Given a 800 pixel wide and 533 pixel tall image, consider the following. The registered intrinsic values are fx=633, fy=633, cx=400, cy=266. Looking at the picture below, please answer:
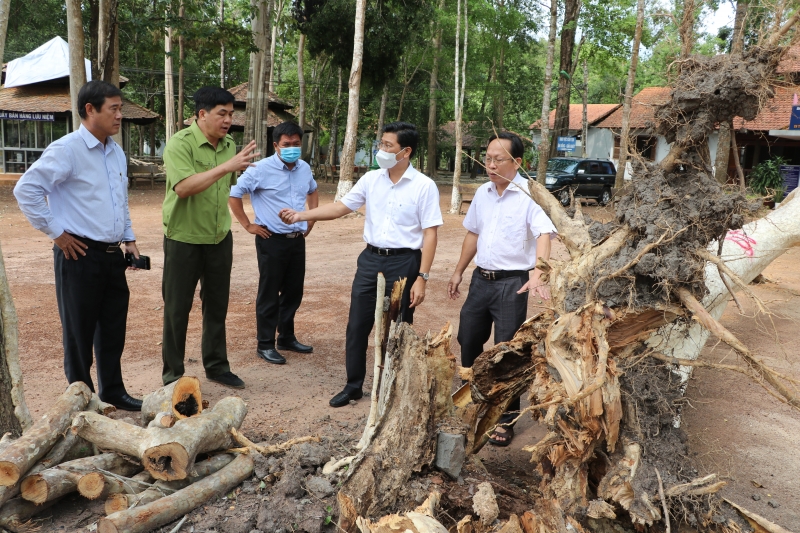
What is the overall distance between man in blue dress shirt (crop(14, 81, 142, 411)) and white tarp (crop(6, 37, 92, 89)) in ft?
74.9

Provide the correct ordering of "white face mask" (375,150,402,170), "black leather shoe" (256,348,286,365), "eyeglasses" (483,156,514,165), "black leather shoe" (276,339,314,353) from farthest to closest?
1. "black leather shoe" (276,339,314,353)
2. "black leather shoe" (256,348,286,365)
3. "white face mask" (375,150,402,170)
4. "eyeglasses" (483,156,514,165)

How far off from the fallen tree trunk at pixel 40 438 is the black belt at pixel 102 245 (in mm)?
973

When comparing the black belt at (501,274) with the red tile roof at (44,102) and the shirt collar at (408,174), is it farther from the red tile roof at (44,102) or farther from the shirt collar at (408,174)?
the red tile roof at (44,102)

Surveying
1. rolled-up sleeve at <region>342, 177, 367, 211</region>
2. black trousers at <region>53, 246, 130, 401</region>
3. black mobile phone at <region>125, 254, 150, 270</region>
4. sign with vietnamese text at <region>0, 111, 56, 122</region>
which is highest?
sign with vietnamese text at <region>0, 111, 56, 122</region>

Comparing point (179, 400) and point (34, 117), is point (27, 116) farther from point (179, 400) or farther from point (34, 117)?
point (179, 400)

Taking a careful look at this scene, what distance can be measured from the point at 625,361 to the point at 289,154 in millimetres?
3433

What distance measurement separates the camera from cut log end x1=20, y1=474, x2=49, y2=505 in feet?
9.14

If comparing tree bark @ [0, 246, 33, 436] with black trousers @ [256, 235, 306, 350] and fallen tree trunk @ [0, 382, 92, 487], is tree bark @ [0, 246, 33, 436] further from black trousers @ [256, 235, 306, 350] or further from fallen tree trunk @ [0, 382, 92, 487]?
black trousers @ [256, 235, 306, 350]

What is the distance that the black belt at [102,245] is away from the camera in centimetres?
399

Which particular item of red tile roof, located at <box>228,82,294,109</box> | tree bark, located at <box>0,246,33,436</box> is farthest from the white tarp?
tree bark, located at <box>0,246,33,436</box>

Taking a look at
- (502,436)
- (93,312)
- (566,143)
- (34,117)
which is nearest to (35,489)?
(93,312)

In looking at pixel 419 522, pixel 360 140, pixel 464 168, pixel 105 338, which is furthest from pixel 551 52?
pixel 464 168

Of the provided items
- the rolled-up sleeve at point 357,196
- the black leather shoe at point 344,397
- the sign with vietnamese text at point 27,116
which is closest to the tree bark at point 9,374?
the black leather shoe at point 344,397

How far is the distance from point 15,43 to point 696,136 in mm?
34790
